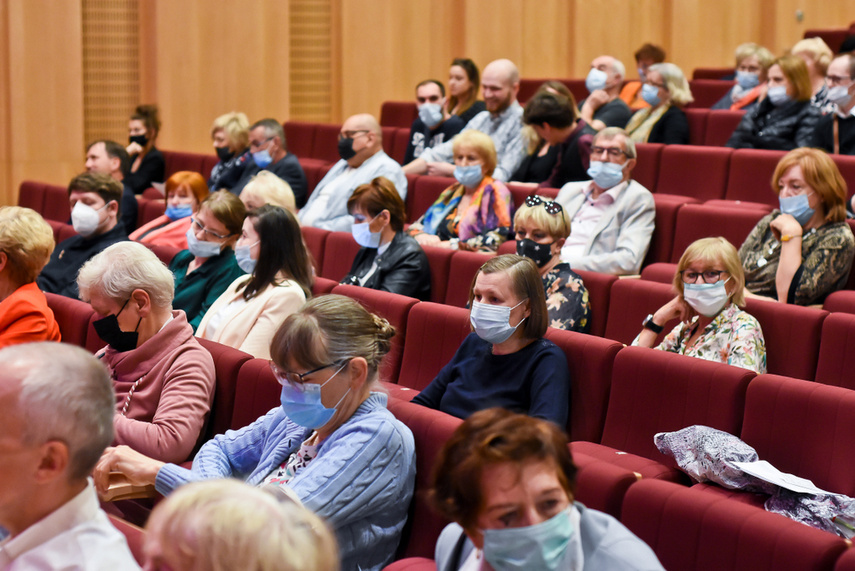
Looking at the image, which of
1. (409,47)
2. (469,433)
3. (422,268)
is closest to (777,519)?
(469,433)

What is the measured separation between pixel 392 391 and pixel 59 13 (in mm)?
4626

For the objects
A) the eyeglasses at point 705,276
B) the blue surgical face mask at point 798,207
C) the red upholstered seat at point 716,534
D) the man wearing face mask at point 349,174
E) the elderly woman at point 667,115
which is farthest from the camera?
the elderly woman at point 667,115

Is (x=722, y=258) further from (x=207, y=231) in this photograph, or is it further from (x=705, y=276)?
(x=207, y=231)

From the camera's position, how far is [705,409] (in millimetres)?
2098

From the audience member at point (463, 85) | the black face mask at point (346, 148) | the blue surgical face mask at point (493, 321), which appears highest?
the audience member at point (463, 85)

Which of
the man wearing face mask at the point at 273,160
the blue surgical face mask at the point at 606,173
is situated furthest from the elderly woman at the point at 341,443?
the man wearing face mask at the point at 273,160

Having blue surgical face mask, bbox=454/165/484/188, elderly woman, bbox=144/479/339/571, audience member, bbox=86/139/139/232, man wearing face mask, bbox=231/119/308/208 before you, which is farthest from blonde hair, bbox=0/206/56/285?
man wearing face mask, bbox=231/119/308/208

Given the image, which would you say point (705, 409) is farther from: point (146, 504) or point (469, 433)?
point (146, 504)

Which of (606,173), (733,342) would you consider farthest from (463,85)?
(733,342)

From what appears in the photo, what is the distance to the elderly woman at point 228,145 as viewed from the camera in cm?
550

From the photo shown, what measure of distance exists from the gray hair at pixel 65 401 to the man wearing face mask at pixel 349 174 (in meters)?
3.54

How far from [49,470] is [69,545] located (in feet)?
0.30

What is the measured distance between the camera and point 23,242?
2.74m

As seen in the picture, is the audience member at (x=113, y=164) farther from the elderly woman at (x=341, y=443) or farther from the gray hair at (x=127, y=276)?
the elderly woman at (x=341, y=443)
